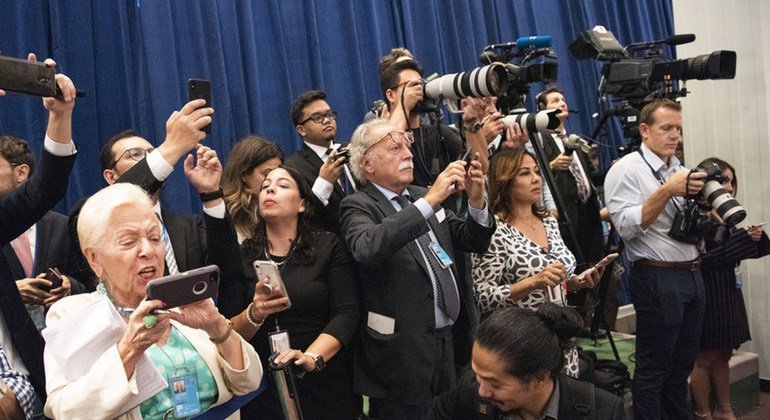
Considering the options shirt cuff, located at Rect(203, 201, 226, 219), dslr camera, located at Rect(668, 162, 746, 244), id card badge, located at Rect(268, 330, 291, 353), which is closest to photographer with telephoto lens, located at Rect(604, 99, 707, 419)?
dslr camera, located at Rect(668, 162, 746, 244)

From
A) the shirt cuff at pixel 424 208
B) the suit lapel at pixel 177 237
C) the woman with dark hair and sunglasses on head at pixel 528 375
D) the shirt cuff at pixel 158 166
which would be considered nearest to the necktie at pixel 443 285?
the shirt cuff at pixel 424 208

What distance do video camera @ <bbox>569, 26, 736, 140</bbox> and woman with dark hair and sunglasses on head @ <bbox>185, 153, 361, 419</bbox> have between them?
79.4 inches

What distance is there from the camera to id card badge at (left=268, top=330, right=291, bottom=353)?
7.37 ft

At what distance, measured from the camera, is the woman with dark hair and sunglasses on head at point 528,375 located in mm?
2008

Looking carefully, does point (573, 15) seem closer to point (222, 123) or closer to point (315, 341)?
point (222, 123)

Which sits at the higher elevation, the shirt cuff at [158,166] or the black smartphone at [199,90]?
the black smartphone at [199,90]

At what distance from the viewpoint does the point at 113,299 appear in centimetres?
170

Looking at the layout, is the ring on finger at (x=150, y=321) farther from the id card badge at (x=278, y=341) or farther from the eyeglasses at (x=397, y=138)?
the eyeglasses at (x=397, y=138)

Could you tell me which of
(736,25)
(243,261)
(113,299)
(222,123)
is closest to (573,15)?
(736,25)

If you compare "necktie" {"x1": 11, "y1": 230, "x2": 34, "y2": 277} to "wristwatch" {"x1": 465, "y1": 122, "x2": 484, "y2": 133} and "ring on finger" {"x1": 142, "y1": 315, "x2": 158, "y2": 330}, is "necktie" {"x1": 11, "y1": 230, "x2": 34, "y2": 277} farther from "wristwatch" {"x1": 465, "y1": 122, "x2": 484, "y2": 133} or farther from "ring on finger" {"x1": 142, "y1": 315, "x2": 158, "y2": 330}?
"wristwatch" {"x1": 465, "y1": 122, "x2": 484, "y2": 133}

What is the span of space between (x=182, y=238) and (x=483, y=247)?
104 centimetres

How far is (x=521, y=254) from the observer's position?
119 inches

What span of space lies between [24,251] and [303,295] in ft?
3.22

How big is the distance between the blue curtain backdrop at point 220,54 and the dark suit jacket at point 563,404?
189 cm
